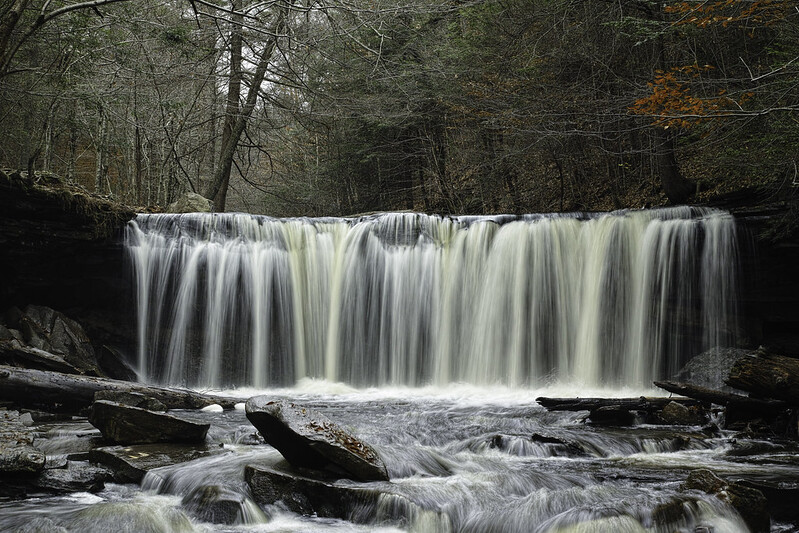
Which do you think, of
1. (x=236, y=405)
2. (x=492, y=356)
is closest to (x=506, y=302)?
(x=492, y=356)

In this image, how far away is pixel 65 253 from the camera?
506 inches

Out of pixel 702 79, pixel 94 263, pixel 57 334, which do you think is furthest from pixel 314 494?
pixel 94 263

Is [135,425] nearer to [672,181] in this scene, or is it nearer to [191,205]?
[191,205]

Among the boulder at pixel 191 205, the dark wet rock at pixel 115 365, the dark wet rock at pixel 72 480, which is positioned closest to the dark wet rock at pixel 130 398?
the dark wet rock at pixel 72 480

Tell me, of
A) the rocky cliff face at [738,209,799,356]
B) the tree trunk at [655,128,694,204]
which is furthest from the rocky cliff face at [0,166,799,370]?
the tree trunk at [655,128,694,204]

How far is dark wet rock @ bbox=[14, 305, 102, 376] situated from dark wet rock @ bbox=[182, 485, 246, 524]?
6617mm

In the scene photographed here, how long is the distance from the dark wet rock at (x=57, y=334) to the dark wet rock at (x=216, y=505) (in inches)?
261

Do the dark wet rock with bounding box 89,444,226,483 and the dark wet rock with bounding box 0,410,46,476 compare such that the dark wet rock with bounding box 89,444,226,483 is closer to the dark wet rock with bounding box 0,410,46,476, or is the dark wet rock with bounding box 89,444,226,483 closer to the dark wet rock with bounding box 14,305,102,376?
the dark wet rock with bounding box 0,410,46,476

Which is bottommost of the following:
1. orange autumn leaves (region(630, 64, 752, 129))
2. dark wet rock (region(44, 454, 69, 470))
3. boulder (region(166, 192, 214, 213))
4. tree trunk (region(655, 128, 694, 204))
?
dark wet rock (region(44, 454, 69, 470))

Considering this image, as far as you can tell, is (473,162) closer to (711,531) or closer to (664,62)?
(664,62)

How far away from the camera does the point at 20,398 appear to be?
8258mm

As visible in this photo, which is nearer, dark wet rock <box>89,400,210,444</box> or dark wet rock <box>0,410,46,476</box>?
dark wet rock <box>0,410,46,476</box>

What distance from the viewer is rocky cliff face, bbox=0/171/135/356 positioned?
1195cm

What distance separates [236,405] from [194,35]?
9.25 metres
